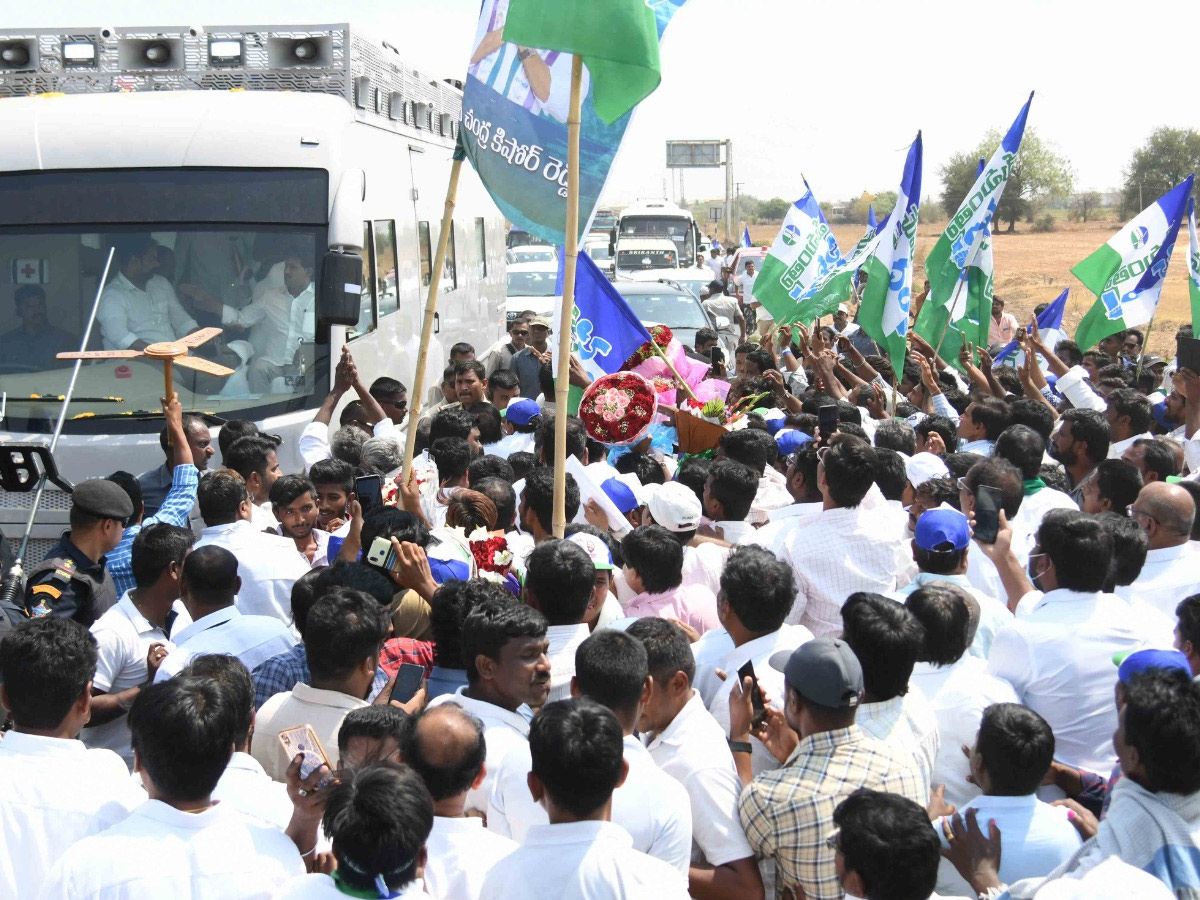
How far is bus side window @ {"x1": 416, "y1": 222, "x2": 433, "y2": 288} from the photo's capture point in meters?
10.6

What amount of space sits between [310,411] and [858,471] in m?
4.22

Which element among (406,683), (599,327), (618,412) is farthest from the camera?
(599,327)

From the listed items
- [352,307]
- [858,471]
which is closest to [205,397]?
[352,307]

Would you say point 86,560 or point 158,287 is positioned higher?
point 158,287

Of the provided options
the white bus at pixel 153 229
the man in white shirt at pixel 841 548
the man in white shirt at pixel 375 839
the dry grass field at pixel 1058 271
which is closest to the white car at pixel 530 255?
the dry grass field at pixel 1058 271

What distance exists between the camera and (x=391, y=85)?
10.1m

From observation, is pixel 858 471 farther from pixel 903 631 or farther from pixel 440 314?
pixel 440 314

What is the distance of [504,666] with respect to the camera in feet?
11.9

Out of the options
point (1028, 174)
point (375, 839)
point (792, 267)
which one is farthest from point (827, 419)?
point (1028, 174)

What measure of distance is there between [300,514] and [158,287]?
9.97 ft

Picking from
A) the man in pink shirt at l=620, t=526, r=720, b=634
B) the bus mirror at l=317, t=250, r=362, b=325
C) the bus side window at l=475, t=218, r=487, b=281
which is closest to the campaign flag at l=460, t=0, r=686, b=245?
the man in pink shirt at l=620, t=526, r=720, b=634

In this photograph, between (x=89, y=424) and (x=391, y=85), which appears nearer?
(x=89, y=424)

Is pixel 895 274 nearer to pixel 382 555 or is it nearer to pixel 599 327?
pixel 599 327

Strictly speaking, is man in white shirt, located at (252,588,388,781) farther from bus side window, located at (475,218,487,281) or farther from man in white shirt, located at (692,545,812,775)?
bus side window, located at (475,218,487,281)
